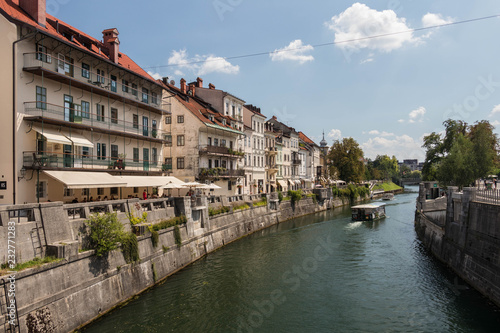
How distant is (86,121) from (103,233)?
47.0 ft

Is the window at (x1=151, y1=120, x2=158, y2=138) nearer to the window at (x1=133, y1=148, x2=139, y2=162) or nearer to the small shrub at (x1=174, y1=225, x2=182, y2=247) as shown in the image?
the window at (x1=133, y1=148, x2=139, y2=162)

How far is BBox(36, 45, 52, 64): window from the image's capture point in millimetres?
23000

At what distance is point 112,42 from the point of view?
3253cm

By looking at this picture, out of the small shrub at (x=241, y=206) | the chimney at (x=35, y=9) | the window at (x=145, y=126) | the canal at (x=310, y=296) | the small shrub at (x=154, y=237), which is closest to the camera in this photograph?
the canal at (x=310, y=296)

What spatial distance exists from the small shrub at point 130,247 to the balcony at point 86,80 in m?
12.5

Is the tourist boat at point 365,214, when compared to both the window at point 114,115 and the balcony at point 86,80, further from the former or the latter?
the window at point 114,115

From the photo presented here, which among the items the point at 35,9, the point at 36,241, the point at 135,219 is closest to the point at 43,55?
the point at 35,9

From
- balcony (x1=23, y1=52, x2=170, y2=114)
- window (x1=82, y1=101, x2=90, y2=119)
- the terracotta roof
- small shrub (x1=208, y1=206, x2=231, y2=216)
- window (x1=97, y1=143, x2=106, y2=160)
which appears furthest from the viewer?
small shrub (x1=208, y1=206, x2=231, y2=216)

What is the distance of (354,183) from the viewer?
87.3 m

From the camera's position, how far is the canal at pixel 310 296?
1591 cm

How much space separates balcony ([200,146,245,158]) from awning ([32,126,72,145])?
1965 centimetres

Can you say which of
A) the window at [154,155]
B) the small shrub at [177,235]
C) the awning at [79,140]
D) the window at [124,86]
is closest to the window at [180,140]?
the window at [154,155]

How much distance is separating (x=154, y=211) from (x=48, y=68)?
12357 millimetres

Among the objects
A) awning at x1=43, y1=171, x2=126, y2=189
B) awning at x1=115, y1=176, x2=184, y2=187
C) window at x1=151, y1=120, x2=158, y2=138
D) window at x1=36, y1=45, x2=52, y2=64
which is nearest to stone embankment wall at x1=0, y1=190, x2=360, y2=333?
awning at x1=43, y1=171, x2=126, y2=189
